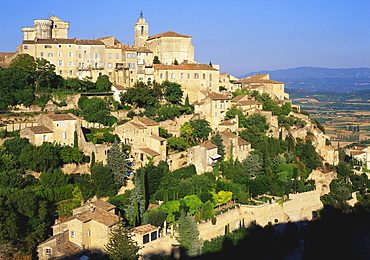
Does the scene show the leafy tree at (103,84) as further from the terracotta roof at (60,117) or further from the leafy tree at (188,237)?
the leafy tree at (188,237)

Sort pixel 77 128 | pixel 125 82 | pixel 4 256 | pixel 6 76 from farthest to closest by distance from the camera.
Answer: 1. pixel 125 82
2. pixel 6 76
3. pixel 77 128
4. pixel 4 256

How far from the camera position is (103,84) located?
4978 centimetres

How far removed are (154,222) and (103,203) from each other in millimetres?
3565

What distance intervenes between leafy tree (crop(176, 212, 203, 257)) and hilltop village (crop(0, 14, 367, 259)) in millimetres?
80

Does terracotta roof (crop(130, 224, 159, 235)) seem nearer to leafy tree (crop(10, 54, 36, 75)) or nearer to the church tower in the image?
leafy tree (crop(10, 54, 36, 75))

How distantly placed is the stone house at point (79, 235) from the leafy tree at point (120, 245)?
0.78 metres

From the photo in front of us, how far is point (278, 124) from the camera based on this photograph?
5378cm

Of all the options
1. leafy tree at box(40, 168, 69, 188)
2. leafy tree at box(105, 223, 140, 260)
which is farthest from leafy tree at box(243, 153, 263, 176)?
leafy tree at box(105, 223, 140, 260)

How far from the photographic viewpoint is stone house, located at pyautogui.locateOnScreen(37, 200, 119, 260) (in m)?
27.9

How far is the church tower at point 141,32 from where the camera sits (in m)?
62.6

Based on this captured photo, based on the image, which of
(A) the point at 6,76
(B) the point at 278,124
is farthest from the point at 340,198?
(A) the point at 6,76

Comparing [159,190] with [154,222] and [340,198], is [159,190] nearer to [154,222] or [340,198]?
[154,222]

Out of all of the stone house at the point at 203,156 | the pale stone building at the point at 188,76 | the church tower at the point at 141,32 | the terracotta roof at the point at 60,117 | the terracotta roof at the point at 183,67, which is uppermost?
the church tower at the point at 141,32

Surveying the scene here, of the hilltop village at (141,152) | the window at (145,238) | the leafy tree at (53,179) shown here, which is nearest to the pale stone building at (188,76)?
the hilltop village at (141,152)
